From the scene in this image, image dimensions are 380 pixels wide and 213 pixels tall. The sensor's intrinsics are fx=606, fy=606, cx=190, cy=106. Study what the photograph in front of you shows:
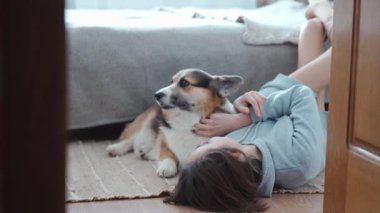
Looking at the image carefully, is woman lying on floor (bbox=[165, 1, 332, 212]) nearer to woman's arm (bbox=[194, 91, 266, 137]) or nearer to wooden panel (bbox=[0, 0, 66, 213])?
woman's arm (bbox=[194, 91, 266, 137])

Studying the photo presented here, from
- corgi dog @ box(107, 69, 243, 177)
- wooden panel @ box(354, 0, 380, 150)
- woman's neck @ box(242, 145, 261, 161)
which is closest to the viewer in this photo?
wooden panel @ box(354, 0, 380, 150)

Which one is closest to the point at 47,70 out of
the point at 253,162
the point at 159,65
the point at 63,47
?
the point at 63,47

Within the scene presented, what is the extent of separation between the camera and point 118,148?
1990 mm

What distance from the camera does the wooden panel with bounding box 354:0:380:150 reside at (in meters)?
0.97

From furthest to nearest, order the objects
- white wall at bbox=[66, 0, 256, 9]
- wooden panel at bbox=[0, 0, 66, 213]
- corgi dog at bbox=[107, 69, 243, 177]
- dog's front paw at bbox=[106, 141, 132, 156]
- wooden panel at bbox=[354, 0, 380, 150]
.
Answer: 1. white wall at bbox=[66, 0, 256, 9]
2. dog's front paw at bbox=[106, 141, 132, 156]
3. corgi dog at bbox=[107, 69, 243, 177]
4. wooden panel at bbox=[354, 0, 380, 150]
5. wooden panel at bbox=[0, 0, 66, 213]

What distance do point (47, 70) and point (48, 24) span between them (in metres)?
0.03

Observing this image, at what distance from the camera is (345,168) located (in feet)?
3.58

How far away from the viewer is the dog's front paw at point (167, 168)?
1.71m

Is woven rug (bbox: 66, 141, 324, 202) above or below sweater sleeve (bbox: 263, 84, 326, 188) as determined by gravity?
below

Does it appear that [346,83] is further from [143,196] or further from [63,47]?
[63,47]

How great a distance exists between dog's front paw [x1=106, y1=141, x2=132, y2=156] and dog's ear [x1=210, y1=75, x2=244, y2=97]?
38 centimetres

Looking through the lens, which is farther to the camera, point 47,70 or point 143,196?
point 143,196

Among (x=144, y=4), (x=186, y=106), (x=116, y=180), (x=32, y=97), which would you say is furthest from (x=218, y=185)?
(x=144, y=4)

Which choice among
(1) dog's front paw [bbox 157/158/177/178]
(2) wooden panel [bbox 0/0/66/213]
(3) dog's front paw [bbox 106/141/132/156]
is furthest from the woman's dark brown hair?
(2) wooden panel [bbox 0/0/66/213]
